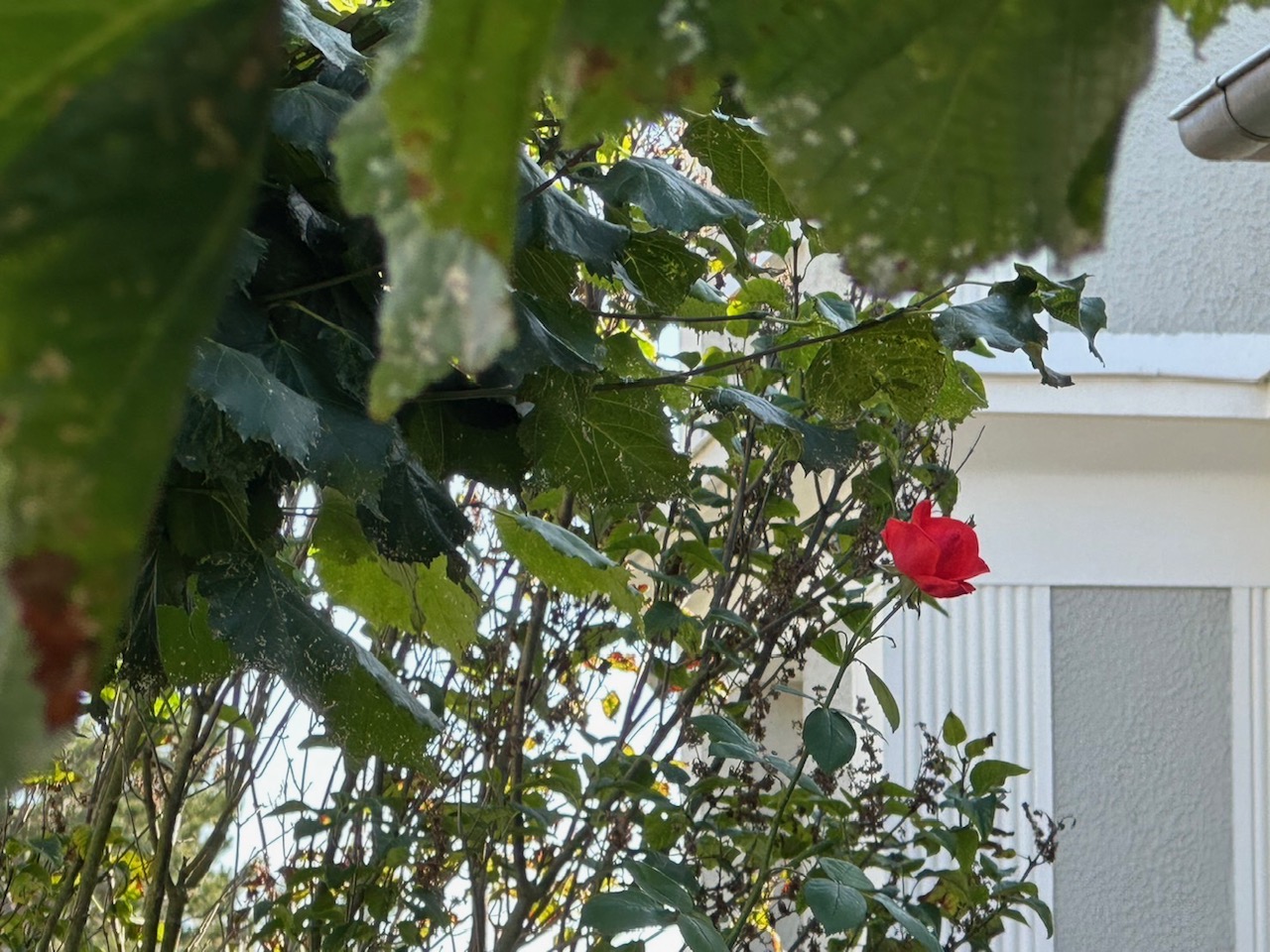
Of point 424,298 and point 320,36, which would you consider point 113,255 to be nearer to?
point 424,298

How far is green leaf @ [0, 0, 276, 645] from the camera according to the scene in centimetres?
6

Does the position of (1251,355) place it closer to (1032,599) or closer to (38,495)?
(1032,599)

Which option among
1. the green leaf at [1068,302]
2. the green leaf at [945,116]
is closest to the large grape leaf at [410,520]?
the green leaf at [1068,302]

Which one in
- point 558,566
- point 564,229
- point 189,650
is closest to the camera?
point 564,229

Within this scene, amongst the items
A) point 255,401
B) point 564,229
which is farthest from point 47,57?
point 564,229

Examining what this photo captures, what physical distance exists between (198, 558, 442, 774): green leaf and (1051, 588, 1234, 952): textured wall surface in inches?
73.9

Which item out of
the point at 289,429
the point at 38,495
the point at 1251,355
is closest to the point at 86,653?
the point at 38,495

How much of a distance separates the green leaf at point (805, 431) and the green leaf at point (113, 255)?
80 cm

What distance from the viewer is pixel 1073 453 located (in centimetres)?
248

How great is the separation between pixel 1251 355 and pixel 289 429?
2.35m

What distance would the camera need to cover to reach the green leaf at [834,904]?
0.91m

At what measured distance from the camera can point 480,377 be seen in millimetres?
721

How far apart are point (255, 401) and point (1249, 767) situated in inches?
92.3

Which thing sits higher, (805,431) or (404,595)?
(805,431)
